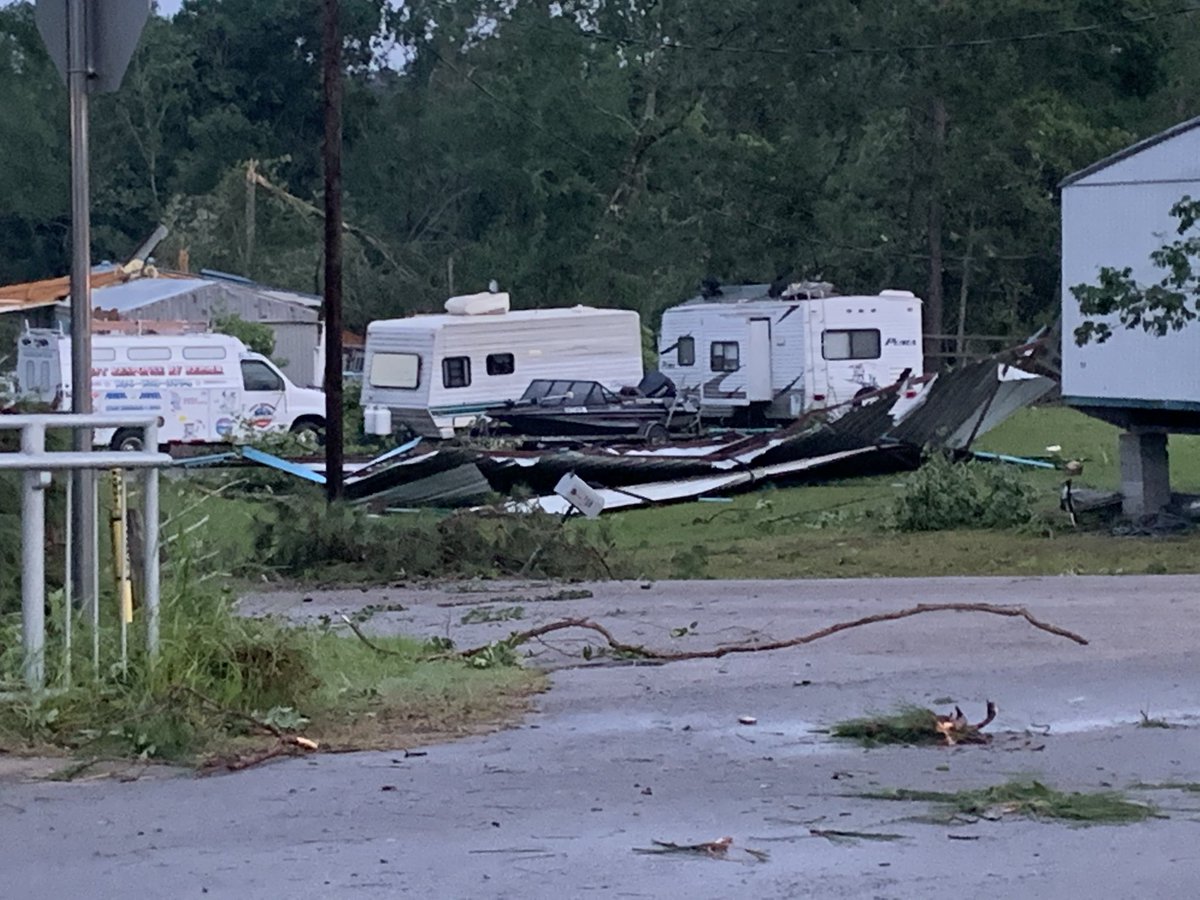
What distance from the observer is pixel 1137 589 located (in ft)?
39.1

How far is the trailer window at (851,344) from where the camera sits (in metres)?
37.3

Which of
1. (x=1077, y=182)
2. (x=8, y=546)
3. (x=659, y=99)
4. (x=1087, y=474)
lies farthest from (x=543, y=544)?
(x=659, y=99)

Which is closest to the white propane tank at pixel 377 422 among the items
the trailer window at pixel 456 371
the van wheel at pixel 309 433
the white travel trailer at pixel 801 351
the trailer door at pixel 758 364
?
the van wheel at pixel 309 433

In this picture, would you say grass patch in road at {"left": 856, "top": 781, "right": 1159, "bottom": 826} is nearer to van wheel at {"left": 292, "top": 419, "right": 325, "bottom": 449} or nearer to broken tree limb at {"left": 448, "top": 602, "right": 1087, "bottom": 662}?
broken tree limb at {"left": 448, "top": 602, "right": 1087, "bottom": 662}

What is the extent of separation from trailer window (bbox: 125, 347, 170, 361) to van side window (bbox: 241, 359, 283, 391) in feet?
4.95

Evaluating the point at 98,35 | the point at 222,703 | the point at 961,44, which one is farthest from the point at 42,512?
the point at 961,44

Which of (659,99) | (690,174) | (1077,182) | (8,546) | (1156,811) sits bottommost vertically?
(1156,811)

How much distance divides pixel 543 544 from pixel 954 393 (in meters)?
13.5

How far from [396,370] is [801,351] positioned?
791 cm

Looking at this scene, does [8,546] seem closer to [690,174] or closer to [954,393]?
[954,393]

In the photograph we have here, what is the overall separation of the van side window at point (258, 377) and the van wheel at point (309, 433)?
83cm

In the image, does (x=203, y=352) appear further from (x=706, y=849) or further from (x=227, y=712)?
(x=706, y=849)

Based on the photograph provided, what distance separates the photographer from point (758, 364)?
37688mm

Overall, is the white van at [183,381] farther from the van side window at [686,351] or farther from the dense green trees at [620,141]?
the dense green trees at [620,141]
